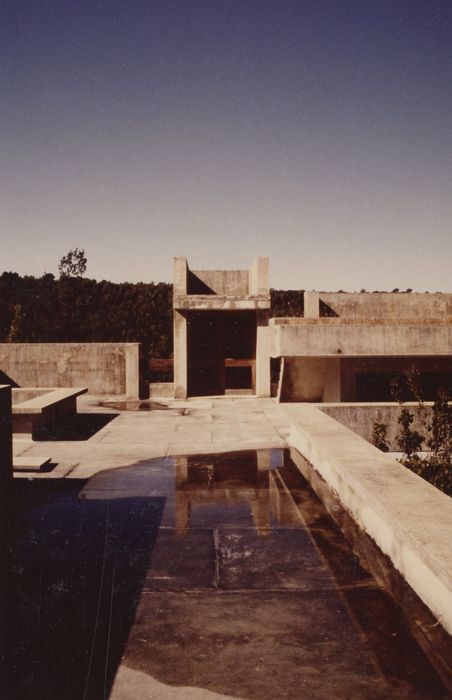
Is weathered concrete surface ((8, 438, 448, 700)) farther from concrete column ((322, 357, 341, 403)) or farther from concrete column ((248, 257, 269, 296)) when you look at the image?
concrete column ((248, 257, 269, 296))

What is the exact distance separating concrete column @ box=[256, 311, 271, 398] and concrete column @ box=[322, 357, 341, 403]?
2.49 m

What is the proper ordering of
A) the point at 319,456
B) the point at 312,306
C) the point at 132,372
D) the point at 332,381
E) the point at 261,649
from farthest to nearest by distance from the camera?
1. the point at 132,372
2. the point at 312,306
3. the point at 332,381
4. the point at 319,456
5. the point at 261,649

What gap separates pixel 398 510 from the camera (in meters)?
3.88

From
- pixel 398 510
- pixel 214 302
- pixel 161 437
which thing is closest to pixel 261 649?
pixel 398 510

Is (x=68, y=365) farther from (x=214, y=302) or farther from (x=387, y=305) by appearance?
(x=387, y=305)

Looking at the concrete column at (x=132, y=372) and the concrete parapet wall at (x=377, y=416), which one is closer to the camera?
the concrete parapet wall at (x=377, y=416)

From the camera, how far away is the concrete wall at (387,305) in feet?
48.8

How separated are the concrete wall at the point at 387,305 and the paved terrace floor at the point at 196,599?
9.00m

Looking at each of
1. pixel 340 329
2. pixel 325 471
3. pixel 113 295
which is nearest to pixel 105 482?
pixel 325 471

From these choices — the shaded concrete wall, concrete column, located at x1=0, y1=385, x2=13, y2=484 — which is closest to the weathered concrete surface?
concrete column, located at x1=0, y1=385, x2=13, y2=484

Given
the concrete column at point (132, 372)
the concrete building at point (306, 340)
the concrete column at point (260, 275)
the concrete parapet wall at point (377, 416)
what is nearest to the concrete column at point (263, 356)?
the concrete building at point (306, 340)

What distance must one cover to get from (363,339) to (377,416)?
3.16 meters

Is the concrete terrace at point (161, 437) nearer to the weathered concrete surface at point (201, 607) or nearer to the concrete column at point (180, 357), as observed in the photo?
the weathered concrete surface at point (201, 607)

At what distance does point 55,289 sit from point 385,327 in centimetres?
2117
